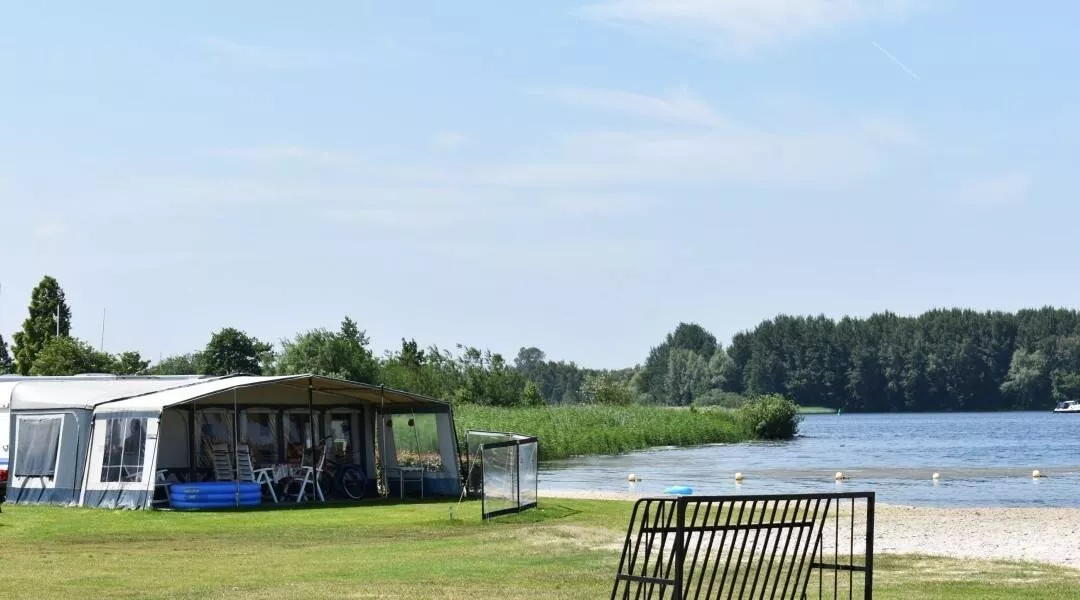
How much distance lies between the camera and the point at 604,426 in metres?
67.5

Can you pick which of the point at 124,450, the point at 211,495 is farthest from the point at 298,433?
the point at 124,450

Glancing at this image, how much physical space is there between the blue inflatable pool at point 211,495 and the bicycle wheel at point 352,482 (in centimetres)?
294

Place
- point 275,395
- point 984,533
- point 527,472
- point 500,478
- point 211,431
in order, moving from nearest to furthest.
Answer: point 984,533, point 500,478, point 527,472, point 211,431, point 275,395

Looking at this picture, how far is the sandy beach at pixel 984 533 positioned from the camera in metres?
18.8

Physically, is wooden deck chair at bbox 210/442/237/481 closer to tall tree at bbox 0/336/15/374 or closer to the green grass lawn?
the green grass lawn

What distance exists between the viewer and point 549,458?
5709cm

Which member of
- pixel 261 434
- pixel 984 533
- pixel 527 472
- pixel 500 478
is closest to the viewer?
pixel 984 533

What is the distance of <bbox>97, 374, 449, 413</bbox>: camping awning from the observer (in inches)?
1072

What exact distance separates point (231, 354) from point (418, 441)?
65.1 m

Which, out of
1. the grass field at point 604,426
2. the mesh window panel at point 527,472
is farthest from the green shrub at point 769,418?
the mesh window panel at point 527,472

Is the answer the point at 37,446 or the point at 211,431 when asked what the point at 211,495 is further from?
the point at 37,446

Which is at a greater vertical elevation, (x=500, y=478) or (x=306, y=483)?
(x=306, y=483)

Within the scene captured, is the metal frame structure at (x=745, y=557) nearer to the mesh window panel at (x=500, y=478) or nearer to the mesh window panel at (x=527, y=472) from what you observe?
the mesh window panel at (x=527, y=472)

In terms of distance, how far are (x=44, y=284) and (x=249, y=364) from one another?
83.3 feet
